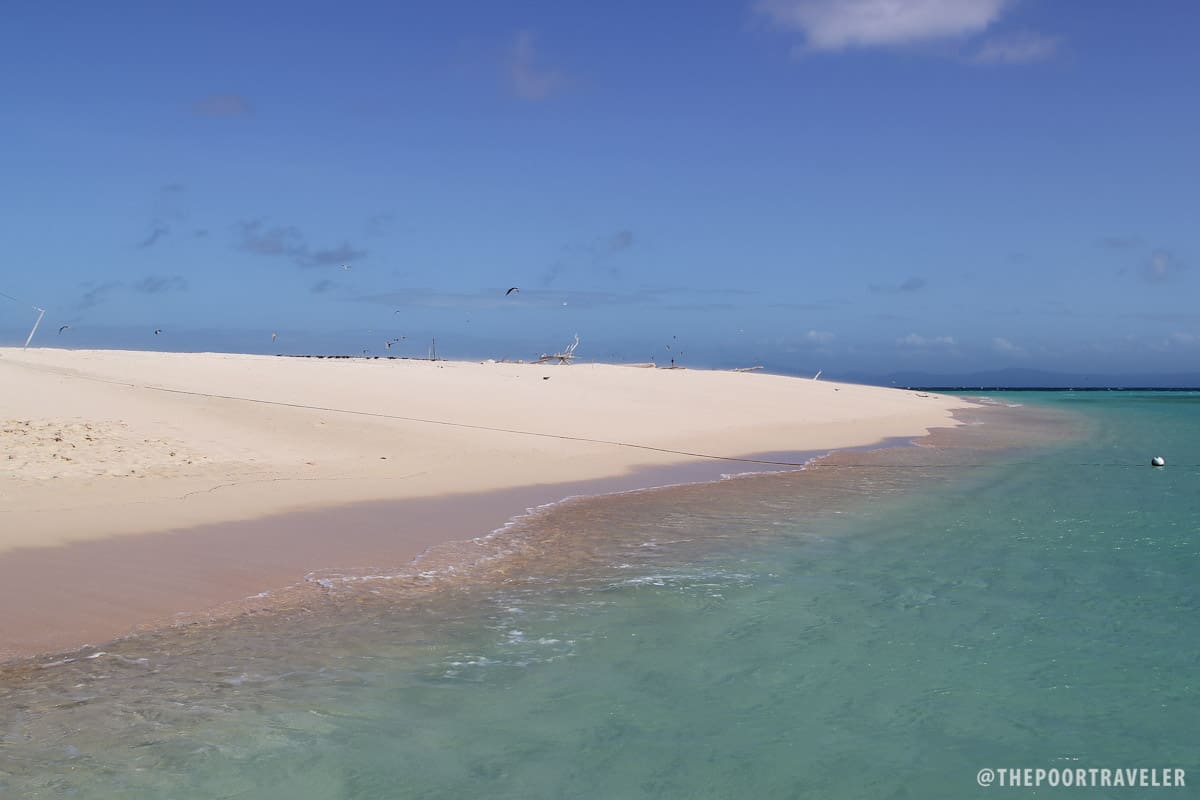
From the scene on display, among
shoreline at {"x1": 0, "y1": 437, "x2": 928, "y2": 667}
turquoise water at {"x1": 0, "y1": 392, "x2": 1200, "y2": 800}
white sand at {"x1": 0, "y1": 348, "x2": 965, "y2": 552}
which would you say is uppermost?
white sand at {"x1": 0, "y1": 348, "x2": 965, "y2": 552}

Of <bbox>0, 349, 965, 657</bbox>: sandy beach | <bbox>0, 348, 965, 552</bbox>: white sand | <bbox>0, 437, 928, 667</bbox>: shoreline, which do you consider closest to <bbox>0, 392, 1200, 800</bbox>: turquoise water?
<bbox>0, 437, 928, 667</bbox>: shoreline

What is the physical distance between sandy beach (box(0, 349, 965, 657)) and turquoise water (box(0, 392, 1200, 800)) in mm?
1349

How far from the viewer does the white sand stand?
37.4ft

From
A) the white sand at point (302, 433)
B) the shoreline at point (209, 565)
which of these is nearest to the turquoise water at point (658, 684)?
the shoreline at point (209, 565)

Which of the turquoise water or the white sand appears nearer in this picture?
the turquoise water

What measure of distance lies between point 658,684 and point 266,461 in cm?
1003

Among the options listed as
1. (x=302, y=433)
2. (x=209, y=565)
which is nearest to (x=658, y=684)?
(x=209, y=565)

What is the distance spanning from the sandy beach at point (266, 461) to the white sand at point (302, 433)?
6cm

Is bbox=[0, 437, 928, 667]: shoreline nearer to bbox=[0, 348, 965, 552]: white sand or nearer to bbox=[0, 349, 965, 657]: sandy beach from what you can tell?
bbox=[0, 349, 965, 657]: sandy beach

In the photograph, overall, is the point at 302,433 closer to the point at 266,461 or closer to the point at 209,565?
the point at 266,461

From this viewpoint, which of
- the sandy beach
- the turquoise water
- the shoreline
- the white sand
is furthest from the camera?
the white sand

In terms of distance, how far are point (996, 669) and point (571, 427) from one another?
641 inches

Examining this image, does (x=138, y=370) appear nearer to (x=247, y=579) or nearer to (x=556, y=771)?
(x=247, y=579)

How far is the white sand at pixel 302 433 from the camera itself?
11.4 meters
